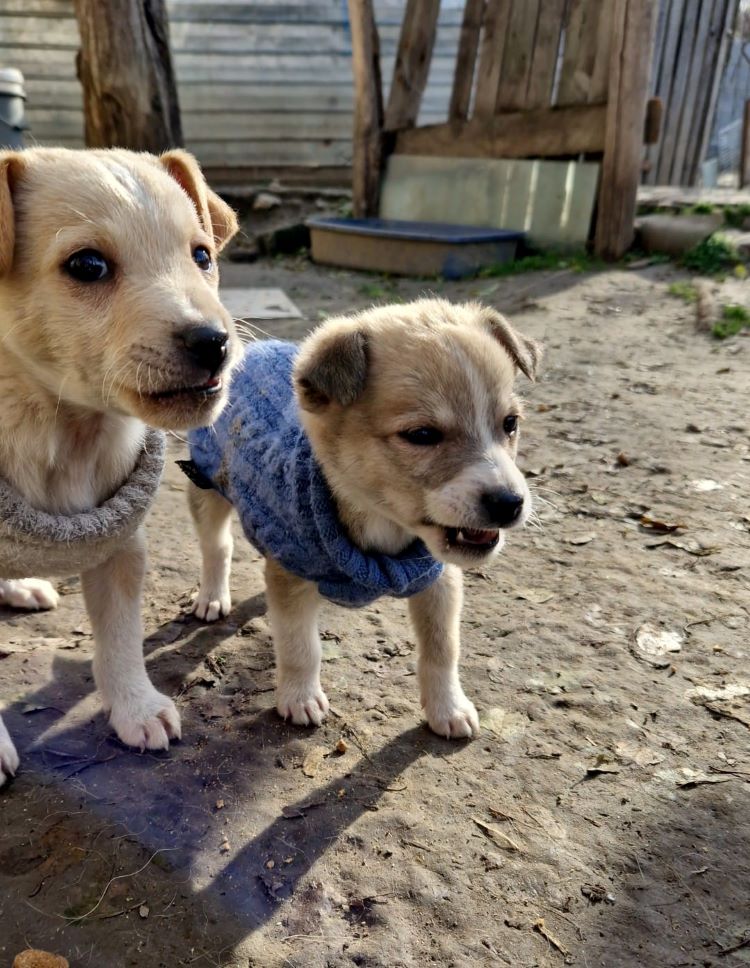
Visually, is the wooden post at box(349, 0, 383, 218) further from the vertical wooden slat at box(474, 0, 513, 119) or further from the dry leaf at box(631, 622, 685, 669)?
the dry leaf at box(631, 622, 685, 669)

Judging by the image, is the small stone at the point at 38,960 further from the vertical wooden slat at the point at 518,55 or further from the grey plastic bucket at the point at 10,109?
the vertical wooden slat at the point at 518,55

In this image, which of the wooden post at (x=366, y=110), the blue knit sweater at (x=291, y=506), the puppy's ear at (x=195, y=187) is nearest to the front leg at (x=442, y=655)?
the blue knit sweater at (x=291, y=506)

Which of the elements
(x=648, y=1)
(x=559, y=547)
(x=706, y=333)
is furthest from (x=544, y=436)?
(x=648, y=1)

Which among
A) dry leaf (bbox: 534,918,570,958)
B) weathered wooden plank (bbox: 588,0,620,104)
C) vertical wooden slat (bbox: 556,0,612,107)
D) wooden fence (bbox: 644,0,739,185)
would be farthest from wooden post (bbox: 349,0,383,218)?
dry leaf (bbox: 534,918,570,958)

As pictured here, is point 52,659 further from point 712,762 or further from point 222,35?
point 222,35

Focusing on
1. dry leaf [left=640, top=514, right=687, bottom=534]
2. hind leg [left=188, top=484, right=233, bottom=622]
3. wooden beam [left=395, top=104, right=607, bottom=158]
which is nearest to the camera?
hind leg [left=188, top=484, right=233, bottom=622]

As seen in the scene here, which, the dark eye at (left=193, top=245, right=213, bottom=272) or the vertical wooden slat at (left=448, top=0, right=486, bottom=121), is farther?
the vertical wooden slat at (left=448, top=0, right=486, bottom=121)
